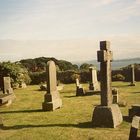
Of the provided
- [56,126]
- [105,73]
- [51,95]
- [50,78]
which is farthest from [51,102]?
[105,73]

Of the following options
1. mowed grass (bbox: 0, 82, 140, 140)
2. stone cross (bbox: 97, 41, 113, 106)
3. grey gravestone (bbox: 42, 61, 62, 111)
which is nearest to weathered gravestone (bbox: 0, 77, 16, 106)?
mowed grass (bbox: 0, 82, 140, 140)

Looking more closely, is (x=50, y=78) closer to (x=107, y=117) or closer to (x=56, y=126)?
(x=56, y=126)

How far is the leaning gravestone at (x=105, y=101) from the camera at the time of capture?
11812 millimetres

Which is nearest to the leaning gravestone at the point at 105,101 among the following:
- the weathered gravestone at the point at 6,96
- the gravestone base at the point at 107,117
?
the gravestone base at the point at 107,117

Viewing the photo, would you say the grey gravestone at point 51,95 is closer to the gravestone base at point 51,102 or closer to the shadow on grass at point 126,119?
the gravestone base at point 51,102

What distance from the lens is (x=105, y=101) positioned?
12.1 metres

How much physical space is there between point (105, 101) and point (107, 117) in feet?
2.13

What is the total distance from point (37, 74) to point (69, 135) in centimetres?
2715

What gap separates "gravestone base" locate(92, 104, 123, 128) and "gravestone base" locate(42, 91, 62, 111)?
14.4ft

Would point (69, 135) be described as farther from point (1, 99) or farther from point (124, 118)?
point (1, 99)

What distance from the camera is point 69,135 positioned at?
1046 centimetres

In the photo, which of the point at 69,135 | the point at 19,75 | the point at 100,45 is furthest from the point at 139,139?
the point at 19,75

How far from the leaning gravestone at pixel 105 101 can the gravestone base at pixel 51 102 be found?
4.39 m

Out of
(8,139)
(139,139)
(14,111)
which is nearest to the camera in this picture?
(139,139)
